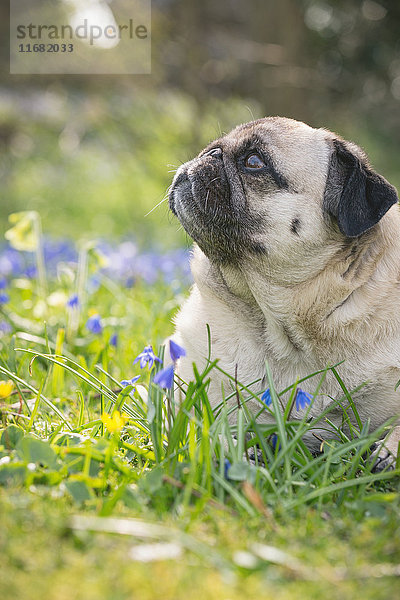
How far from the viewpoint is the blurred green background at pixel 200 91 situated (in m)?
8.42

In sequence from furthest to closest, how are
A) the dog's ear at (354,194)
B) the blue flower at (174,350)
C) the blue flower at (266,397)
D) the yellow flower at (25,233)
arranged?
the yellow flower at (25,233), the dog's ear at (354,194), the blue flower at (266,397), the blue flower at (174,350)

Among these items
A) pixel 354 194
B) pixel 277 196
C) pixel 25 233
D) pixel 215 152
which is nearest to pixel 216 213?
pixel 277 196

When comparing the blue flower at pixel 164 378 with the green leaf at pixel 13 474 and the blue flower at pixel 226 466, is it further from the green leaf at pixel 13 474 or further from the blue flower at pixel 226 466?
the green leaf at pixel 13 474

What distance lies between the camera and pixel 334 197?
2803 mm

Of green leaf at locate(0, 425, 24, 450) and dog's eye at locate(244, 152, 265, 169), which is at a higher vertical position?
dog's eye at locate(244, 152, 265, 169)

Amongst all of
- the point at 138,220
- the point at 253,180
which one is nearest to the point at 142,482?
the point at 253,180

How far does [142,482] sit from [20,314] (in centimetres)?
252

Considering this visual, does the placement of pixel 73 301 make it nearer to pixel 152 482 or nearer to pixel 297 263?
pixel 297 263

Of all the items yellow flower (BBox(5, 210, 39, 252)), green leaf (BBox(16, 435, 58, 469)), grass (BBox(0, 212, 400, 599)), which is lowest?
grass (BBox(0, 212, 400, 599))

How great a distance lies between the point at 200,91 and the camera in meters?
8.59

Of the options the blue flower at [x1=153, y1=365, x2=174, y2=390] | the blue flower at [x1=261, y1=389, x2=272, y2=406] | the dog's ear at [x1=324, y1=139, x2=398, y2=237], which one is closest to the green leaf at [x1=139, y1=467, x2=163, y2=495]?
the blue flower at [x1=153, y1=365, x2=174, y2=390]

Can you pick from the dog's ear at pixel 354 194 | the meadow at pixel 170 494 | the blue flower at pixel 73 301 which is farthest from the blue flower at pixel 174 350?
the blue flower at pixel 73 301

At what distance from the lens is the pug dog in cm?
267

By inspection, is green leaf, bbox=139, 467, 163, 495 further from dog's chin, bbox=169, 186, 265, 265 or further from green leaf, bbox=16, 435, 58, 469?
dog's chin, bbox=169, 186, 265, 265
